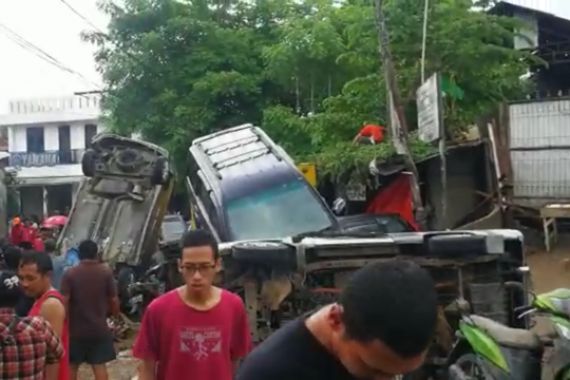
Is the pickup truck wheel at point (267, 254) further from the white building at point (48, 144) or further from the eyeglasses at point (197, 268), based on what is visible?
the white building at point (48, 144)

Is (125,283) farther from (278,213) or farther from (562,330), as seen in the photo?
(562,330)

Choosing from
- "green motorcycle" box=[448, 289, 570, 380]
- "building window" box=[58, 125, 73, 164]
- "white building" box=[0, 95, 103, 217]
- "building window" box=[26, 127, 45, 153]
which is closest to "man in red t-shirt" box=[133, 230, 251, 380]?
"green motorcycle" box=[448, 289, 570, 380]

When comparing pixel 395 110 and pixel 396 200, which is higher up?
pixel 395 110

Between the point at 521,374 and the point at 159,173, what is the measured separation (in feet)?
30.2

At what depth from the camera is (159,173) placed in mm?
14508

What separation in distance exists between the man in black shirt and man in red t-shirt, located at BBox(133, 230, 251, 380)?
2.31m

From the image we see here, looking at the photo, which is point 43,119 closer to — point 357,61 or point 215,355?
point 357,61

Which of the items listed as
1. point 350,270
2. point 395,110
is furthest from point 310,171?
point 350,270

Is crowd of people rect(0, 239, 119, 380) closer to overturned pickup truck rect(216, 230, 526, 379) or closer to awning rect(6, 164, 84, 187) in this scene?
overturned pickup truck rect(216, 230, 526, 379)

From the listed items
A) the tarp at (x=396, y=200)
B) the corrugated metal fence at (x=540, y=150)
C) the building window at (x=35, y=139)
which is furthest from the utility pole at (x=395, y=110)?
the building window at (x=35, y=139)

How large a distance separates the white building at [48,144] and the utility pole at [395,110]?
30.6 m

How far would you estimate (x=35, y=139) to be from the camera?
4356cm

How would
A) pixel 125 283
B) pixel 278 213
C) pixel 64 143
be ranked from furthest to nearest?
1. pixel 64 143
2. pixel 125 283
3. pixel 278 213

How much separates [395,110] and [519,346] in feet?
20.2
